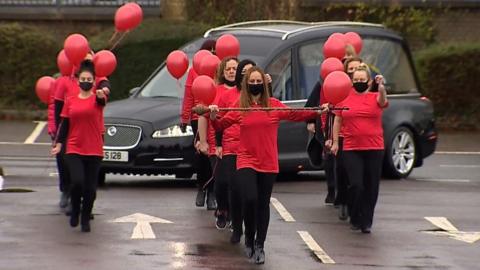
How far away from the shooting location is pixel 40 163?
67.0ft

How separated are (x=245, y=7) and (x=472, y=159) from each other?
8.53 meters

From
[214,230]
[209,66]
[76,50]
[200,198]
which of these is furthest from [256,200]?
[200,198]

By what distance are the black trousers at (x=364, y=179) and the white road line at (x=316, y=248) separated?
0.56 meters

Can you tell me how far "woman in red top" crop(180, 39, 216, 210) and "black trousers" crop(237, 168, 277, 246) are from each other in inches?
112

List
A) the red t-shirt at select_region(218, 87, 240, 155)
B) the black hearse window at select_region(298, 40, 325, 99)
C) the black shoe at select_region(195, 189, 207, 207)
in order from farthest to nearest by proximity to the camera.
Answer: the black hearse window at select_region(298, 40, 325, 99) → the black shoe at select_region(195, 189, 207, 207) → the red t-shirt at select_region(218, 87, 240, 155)

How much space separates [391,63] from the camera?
19.2 metres

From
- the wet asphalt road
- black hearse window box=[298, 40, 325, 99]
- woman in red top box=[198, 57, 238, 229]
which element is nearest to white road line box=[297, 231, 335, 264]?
the wet asphalt road

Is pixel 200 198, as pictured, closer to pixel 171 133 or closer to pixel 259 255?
pixel 171 133

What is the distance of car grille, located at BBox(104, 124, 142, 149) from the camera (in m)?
16.5

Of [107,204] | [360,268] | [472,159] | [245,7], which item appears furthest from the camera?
[245,7]

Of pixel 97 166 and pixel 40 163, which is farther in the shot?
pixel 40 163

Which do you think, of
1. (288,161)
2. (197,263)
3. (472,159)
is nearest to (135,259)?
(197,263)

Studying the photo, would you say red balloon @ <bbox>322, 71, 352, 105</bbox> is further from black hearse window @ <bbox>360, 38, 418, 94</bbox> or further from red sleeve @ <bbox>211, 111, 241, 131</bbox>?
black hearse window @ <bbox>360, 38, 418, 94</bbox>

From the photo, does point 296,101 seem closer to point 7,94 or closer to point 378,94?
point 378,94
